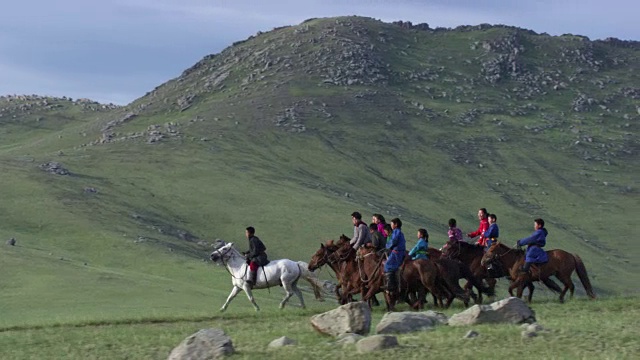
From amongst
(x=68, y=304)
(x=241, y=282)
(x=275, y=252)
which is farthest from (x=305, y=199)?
(x=241, y=282)

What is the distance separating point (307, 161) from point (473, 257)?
101324mm

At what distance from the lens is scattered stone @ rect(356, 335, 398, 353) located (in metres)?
21.4

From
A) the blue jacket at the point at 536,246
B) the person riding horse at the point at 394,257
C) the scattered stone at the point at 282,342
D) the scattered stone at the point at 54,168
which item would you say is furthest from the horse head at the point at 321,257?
the scattered stone at the point at 54,168

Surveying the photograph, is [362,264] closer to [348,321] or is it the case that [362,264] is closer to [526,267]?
[526,267]

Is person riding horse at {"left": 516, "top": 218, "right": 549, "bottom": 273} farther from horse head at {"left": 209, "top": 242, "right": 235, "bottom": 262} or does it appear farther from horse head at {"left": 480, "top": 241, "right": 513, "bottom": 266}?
horse head at {"left": 209, "top": 242, "right": 235, "bottom": 262}

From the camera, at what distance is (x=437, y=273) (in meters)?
30.6

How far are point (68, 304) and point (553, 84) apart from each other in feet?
540

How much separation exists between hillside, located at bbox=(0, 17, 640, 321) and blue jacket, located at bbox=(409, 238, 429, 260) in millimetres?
20058

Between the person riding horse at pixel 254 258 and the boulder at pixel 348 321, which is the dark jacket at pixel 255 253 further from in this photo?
the boulder at pixel 348 321

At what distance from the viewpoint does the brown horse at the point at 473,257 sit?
3225cm

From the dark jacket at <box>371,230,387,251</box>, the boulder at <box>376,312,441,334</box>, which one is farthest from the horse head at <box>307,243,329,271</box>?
the boulder at <box>376,312,441,334</box>

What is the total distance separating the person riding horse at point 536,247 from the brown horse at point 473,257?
56.7 inches

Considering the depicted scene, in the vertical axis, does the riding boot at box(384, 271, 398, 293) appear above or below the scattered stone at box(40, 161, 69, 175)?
below

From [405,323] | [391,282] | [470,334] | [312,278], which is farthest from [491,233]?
[470,334]
